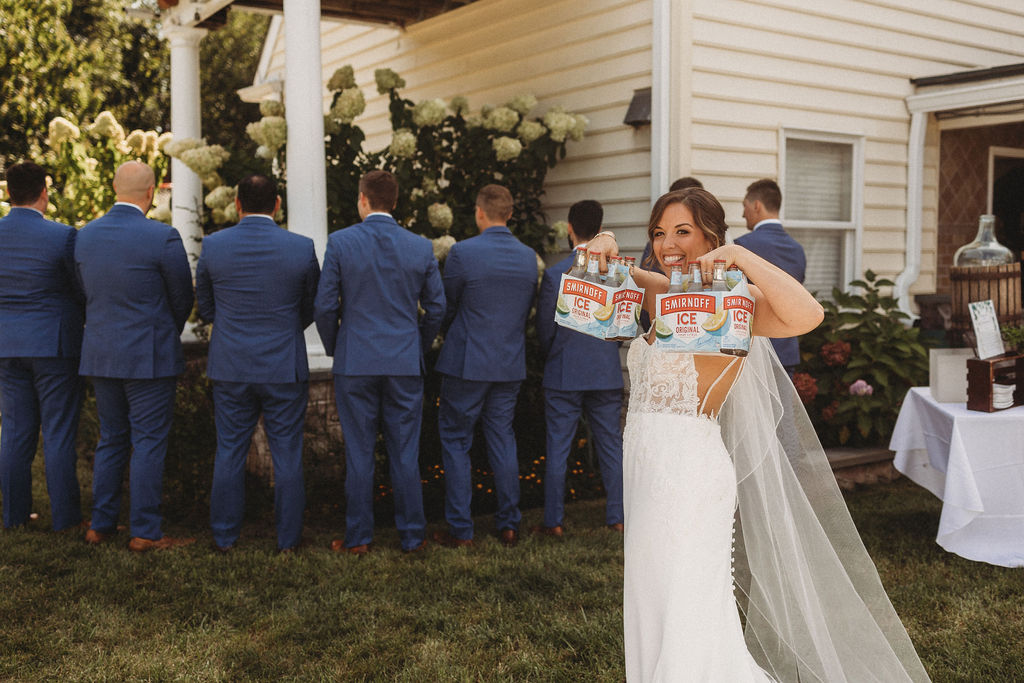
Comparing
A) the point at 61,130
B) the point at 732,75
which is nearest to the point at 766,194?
the point at 732,75

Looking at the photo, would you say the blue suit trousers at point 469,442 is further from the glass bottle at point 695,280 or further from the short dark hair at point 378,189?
the glass bottle at point 695,280

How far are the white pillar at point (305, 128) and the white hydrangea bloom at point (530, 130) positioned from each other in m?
1.64

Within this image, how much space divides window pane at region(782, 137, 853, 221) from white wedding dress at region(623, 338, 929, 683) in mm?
4331

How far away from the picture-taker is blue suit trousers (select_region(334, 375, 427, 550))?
5.22 m

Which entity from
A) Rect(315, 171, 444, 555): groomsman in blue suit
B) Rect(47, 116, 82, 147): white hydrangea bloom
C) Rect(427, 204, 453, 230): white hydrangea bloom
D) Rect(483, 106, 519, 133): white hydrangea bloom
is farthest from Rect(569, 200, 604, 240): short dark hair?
Rect(47, 116, 82, 147): white hydrangea bloom

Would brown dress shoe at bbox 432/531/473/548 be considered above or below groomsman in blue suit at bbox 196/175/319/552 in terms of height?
below

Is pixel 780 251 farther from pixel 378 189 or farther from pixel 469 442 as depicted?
pixel 378 189

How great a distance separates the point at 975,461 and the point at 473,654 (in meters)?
2.76

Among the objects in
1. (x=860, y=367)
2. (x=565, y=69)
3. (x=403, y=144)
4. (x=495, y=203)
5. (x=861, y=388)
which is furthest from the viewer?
(x=565, y=69)

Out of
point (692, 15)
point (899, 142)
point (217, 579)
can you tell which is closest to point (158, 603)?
point (217, 579)

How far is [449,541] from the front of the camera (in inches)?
219

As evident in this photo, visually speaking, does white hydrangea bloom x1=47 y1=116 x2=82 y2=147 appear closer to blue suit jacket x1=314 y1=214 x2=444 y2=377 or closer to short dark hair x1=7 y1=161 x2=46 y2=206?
short dark hair x1=7 y1=161 x2=46 y2=206

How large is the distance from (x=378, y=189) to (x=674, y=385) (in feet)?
9.30

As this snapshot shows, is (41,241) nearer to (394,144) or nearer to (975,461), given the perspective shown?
(394,144)
